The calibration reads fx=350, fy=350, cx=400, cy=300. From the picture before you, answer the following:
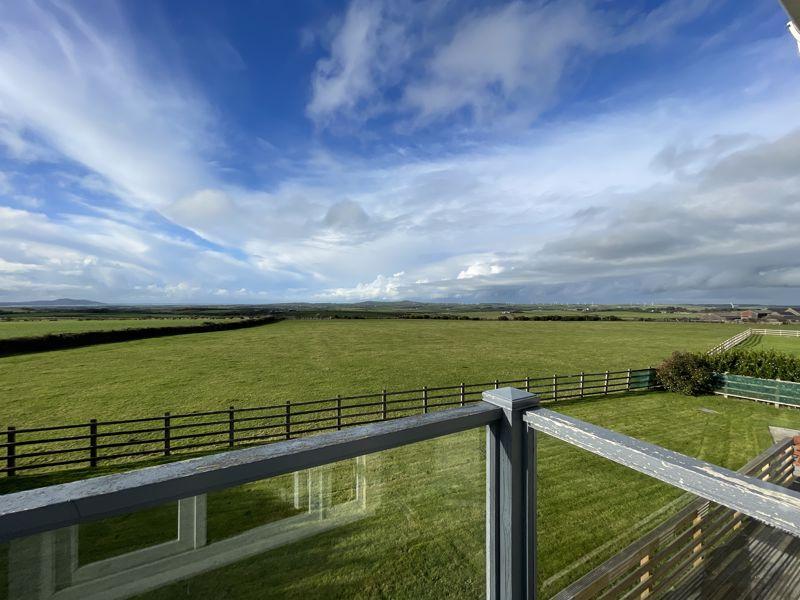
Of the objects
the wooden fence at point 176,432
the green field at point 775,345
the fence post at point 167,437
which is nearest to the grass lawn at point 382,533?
the wooden fence at point 176,432

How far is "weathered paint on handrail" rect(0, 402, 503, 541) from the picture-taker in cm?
91

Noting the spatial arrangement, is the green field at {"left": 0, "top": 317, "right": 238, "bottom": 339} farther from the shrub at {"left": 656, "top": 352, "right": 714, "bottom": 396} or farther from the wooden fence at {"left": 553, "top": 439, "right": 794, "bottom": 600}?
the shrub at {"left": 656, "top": 352, "right": 714, "bottom": 396}

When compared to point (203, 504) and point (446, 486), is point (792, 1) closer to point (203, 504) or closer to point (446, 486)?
point (446, 486)

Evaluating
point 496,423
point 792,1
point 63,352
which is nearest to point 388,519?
point 496,423

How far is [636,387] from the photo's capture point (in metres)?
17.5

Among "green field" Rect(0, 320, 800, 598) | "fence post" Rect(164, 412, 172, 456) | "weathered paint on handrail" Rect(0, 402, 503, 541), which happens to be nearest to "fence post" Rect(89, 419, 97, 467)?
"green field" Rect(0, 320, 800, 598)

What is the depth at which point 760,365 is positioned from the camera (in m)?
16.2

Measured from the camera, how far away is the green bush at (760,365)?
15.5 metres

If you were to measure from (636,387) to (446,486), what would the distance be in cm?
1965

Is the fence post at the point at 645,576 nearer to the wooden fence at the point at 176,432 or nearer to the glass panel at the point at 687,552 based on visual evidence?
the glass panel at the point at 687,552

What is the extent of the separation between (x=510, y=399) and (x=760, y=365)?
21.9 m

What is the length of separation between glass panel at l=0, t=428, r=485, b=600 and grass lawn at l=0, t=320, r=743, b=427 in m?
16.0

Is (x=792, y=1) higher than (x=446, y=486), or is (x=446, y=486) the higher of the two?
(x=792, y=1)

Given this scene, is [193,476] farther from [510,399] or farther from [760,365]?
[760,365]
